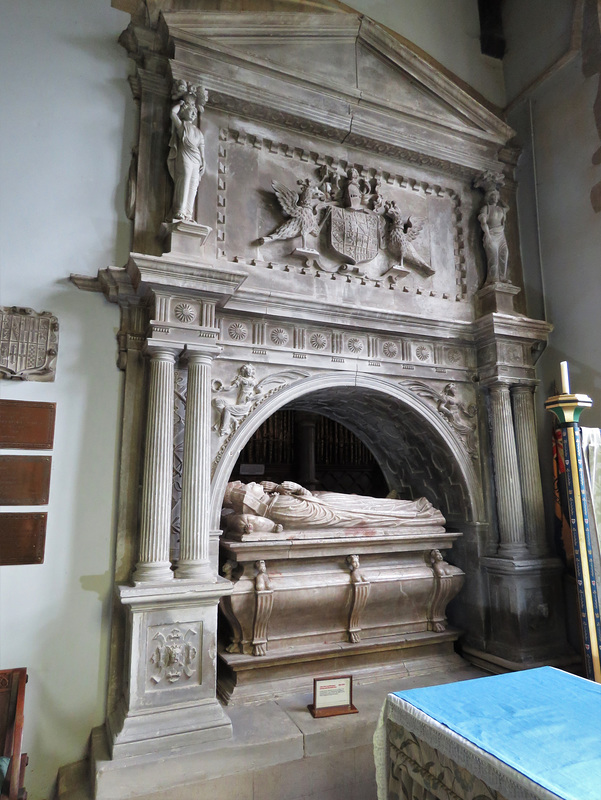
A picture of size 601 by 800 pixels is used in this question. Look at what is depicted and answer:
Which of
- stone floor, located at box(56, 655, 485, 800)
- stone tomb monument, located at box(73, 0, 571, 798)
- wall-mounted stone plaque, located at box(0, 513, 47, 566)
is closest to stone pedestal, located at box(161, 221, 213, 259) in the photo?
stone tomb monument, located at box(73, 0, 571, 798)

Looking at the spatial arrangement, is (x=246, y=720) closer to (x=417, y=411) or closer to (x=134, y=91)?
(x=417, y=411)

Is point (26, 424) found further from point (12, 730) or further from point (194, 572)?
point (12, 730)

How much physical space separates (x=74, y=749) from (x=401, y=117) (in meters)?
5.59

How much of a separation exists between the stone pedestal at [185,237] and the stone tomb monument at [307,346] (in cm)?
2

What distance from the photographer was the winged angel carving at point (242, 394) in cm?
389

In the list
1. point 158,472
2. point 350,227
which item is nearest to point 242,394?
point 158,472

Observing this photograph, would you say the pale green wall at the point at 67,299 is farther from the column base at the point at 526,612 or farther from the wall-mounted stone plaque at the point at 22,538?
the column base at the point at 526,612

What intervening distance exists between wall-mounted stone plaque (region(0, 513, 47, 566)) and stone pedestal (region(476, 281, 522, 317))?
13.6 feet

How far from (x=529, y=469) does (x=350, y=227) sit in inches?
105

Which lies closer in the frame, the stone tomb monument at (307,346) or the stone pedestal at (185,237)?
the stone tomb monument at (307,346)

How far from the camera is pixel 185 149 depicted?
3.92 metres

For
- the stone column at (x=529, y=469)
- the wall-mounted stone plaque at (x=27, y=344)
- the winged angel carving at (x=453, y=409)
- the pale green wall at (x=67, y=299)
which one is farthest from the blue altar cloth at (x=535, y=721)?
the wall-mounted stone plaque at (x=27, y=344)

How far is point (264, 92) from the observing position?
4344mm

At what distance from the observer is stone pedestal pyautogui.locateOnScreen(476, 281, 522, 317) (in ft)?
16.3
